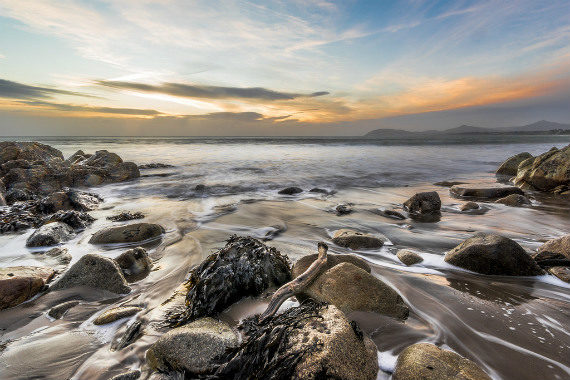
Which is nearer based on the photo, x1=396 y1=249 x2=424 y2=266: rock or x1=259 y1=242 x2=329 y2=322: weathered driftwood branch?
x1=259 y1=242 x2=329 y2=322: weathered driftwood branch

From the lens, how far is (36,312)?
3.02 metres

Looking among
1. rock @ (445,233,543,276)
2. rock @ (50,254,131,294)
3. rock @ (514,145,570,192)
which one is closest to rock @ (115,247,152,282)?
rock @ (50,254,131,294)

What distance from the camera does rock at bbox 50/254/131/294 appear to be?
3.45 metres

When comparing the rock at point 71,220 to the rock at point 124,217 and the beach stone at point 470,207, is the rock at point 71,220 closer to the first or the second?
the rock at point 124,217

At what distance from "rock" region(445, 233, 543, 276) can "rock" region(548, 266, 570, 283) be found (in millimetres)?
171

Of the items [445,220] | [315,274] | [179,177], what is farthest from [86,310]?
[179,177]

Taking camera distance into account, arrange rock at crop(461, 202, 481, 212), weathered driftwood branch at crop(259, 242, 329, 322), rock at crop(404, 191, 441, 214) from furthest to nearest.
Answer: rock at crop(461, 202, 481, 212) < rock at crop(404, 191, 441, 214) < weathered driftwood branch at crop(259, 242, 329, 322)

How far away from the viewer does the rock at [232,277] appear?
9.57 feet

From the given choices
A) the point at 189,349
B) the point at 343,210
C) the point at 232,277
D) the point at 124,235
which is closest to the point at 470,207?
the point at 343,210

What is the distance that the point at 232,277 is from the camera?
3.20 m

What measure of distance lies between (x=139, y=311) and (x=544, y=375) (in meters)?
A: 3.79

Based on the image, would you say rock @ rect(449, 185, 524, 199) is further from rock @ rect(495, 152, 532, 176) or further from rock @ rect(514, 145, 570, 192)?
rock @ rect(495, 152, 532, 176)

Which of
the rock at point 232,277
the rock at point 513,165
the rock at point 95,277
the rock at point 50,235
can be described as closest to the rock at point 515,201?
the rock at point 232,277

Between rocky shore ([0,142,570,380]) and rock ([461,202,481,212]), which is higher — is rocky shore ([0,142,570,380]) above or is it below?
below
